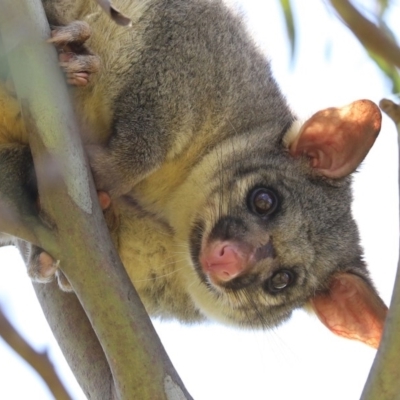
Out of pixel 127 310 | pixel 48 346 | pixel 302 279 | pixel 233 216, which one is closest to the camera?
pixel 127 310

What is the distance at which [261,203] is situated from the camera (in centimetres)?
367

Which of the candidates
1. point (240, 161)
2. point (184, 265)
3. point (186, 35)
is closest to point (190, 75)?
point (186, 35)

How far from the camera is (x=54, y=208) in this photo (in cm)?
228

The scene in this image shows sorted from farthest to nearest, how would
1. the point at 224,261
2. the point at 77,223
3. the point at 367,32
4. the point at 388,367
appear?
the point at 224,261 → the point at 367,32 → the point at 77,223 → the point at 388,367

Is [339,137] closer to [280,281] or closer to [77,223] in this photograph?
[280,281]

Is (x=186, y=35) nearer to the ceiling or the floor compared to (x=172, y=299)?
nearer to the ceiling

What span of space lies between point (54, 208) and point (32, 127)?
27 cm

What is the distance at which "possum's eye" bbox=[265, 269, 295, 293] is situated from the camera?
12.2 feet

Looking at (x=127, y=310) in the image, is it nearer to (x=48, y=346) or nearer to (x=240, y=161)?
(x=48, y=346)

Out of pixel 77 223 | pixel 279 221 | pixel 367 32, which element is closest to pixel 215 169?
pixel 279 221

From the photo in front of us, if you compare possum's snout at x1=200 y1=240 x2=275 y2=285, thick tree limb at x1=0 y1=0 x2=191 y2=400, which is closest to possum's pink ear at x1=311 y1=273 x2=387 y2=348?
possum's snout at x1=200 y1=240 x2=275 y2=285

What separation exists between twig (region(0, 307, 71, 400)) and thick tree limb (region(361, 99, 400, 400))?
3.12 feet

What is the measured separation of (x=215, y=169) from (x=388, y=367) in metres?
2.07

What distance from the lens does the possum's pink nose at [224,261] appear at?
331 cm
